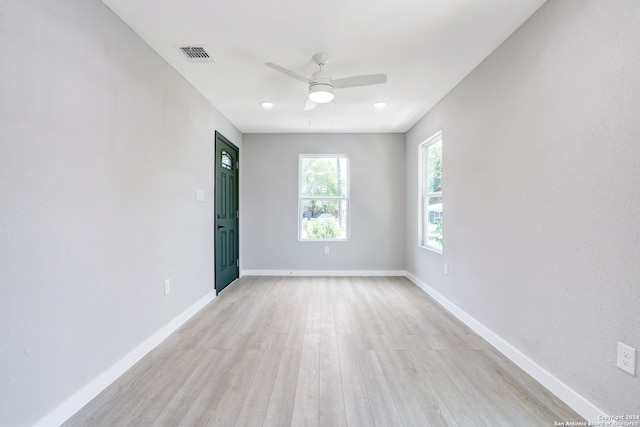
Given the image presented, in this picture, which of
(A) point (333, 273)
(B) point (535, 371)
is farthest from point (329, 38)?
(A) point (333, 273)

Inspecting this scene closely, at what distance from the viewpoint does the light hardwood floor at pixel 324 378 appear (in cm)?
165

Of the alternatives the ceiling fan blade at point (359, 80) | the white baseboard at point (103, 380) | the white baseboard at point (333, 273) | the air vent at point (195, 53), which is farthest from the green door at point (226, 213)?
the ceiling fan blade at point (359, 80)

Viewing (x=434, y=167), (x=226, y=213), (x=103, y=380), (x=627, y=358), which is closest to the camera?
(x=627, y=358)

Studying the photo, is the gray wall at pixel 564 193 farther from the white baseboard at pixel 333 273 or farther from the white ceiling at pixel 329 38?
the white baseboard at pixel 333 273

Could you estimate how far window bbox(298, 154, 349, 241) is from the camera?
5203 mm

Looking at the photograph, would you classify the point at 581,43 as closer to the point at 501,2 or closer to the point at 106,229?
the point at 501,2

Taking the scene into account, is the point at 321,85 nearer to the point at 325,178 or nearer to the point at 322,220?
the point at 325,178

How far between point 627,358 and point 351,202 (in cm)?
393

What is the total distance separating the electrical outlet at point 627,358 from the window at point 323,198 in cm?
387

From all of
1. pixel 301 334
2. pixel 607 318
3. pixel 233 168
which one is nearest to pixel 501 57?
pixel 607 318

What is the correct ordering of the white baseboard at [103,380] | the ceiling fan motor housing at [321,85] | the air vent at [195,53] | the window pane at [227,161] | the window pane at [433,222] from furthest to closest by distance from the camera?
the window pane at [227,161]
the window pane at [433,222]
the ceiling fan motor housing at [321,85]
the air vent at [195,53]
the white baseboard at [103,380]

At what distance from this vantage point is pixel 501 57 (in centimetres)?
238

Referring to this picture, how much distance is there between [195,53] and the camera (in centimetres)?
252

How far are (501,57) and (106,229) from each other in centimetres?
304
